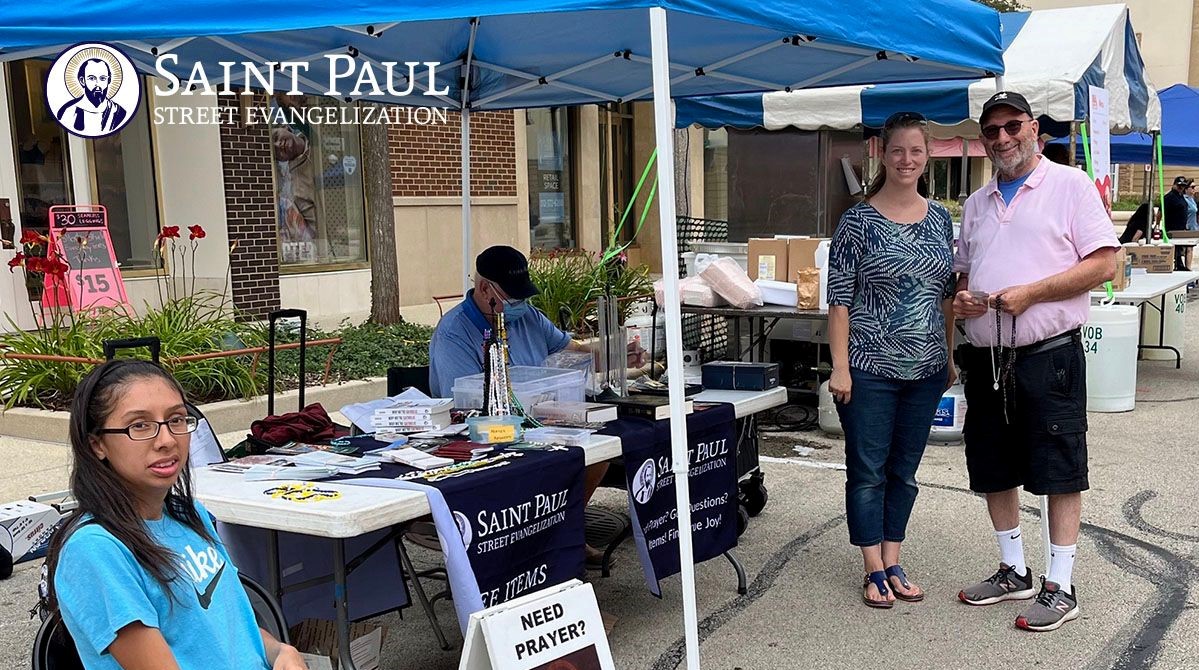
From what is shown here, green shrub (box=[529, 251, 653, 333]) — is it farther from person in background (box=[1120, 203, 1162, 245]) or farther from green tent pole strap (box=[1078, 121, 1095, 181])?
person in background (box=[1120, 203, 1162, 245])

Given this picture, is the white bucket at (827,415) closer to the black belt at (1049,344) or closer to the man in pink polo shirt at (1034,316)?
the man in pink polo shirt at (1034,316)

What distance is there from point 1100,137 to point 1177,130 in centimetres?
940

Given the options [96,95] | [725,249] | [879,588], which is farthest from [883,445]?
[725,249]

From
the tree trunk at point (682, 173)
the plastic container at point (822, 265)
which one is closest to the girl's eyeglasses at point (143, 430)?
the plastic container at point (822, 265)

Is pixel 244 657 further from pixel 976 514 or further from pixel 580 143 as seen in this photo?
pixel 580 143

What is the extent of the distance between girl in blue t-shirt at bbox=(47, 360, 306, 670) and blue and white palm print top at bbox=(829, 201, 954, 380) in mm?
2634

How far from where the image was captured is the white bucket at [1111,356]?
791cm

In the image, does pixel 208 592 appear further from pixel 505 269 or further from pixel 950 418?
pixel 950 418

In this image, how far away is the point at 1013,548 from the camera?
4.39 metres

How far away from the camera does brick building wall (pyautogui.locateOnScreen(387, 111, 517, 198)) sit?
13.0 m

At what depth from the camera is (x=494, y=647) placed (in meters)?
2.75

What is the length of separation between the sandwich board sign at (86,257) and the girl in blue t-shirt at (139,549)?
7.30 metres

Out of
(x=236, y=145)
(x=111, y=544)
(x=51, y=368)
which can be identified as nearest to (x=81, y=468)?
(x=111, y=544)

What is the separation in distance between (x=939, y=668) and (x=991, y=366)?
1156mm
